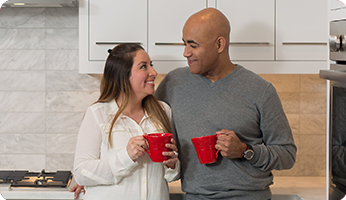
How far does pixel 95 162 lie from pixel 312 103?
1.54m

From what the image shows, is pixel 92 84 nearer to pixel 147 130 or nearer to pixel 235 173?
pixel 147 130

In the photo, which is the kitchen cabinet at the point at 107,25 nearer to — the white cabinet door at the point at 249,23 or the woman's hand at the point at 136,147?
the white cabinet door at the point at 249,23

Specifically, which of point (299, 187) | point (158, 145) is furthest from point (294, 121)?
point (158, 145)

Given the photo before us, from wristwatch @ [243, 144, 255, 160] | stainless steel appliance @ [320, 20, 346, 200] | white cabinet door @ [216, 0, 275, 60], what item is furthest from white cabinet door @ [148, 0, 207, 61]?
stainless steel appliance @ [320, 20, 346, 200]

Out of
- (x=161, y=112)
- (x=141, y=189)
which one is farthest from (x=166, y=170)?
(x=161, y=112)

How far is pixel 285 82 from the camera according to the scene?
2.17 metres

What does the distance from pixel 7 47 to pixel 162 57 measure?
109 cm

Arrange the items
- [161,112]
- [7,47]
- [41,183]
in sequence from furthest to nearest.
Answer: [7,47], [41,183], [161,112]

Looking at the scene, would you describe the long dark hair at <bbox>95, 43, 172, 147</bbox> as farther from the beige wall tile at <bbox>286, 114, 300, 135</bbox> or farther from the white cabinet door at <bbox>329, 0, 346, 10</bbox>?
the beige wall tile at <bbox>286, 114, 300, 135</bbox>

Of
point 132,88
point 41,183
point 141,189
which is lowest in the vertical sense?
point 41,183

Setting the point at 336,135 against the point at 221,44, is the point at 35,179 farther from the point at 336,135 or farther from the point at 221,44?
the point at 336,135

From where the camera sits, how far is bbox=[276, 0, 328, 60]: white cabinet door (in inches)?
69.7

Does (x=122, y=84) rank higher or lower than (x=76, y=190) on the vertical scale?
higher

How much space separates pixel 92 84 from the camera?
2174mm
